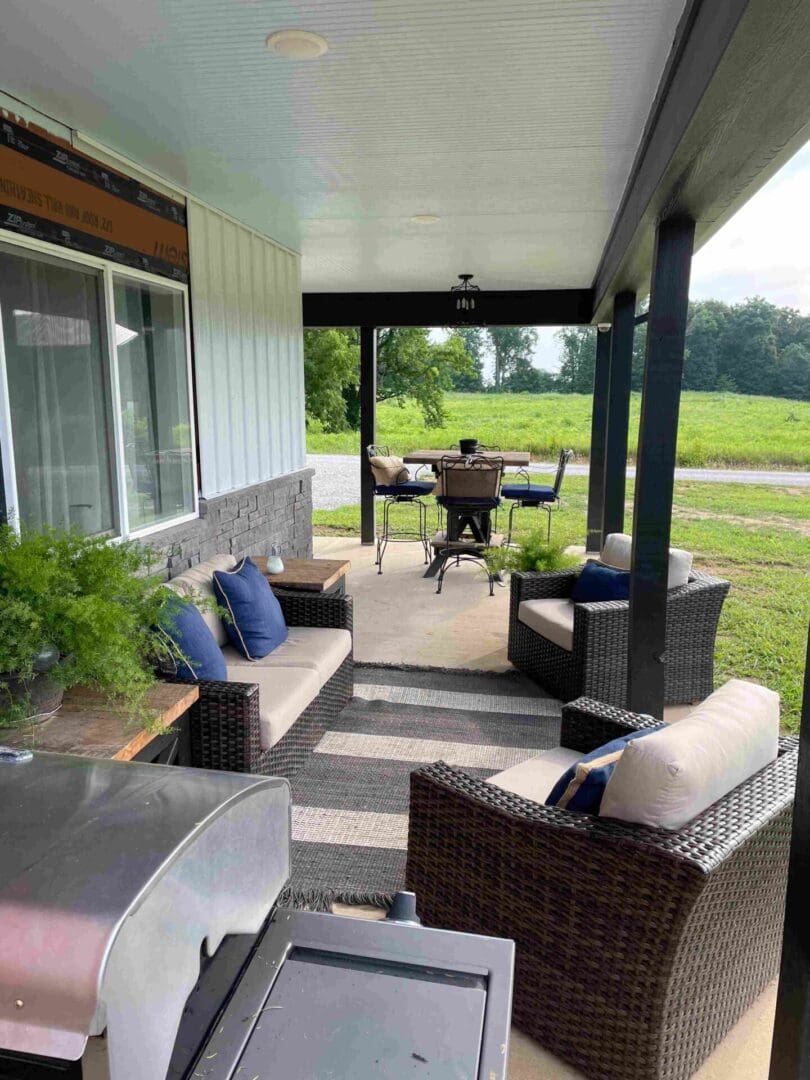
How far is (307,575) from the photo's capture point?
13.9 feet

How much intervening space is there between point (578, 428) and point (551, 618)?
12.7m

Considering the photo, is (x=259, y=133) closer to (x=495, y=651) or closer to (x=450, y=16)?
(x=450, y=16)

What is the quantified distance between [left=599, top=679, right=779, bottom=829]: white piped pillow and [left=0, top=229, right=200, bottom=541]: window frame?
91.5 inches

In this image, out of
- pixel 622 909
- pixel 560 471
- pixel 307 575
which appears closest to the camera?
pixel 622 909

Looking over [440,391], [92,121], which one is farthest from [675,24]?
[440,391]

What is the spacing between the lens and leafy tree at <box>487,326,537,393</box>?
17656 mm

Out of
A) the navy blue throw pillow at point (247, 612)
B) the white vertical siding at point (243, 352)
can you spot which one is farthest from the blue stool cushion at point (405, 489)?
the navy blue throw pillow at point (247, 612)

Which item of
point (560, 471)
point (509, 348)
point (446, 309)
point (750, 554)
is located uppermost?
point (509, 348)

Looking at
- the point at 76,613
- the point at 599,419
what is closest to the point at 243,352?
the point at 76,613

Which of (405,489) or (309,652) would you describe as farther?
(405,489)

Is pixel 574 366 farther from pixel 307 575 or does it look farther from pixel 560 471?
pixel 307 575

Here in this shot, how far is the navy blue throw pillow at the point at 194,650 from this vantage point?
2.77 metres

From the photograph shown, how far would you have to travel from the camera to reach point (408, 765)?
332 centimetres

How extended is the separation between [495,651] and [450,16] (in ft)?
11.7
